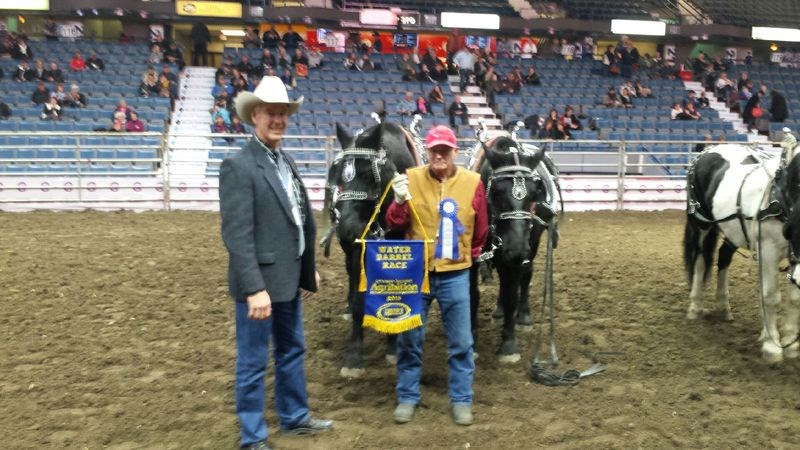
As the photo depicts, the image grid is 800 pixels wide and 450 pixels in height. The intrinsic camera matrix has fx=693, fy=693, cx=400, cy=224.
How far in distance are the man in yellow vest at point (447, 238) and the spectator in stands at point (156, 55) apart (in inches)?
677

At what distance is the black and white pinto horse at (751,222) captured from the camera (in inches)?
198

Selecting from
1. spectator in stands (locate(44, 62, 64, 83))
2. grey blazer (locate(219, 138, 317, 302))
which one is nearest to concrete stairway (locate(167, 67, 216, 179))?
spectator in stands (locate(44, 62, 64, 83))

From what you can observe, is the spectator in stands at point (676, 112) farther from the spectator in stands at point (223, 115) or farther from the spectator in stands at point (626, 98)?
the spectator in stands at point (223, 115)

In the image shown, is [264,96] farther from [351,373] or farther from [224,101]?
[224,101]

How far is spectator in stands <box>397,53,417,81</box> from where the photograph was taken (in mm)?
20266

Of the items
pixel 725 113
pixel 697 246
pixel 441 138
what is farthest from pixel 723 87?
pixel 441 138

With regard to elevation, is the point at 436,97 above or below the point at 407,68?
below

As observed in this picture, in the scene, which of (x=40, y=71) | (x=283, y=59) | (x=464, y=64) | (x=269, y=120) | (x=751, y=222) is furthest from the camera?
(x=464, y=64)

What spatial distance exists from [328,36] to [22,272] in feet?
58.7

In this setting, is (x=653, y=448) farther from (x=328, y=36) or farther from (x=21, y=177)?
(x=328, y=36)

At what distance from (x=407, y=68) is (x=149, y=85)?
7.21 metres

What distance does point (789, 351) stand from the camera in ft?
17.5

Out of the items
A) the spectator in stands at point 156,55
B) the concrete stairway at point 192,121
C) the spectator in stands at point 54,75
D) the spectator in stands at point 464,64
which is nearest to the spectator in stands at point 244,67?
the concrete stairway at point 192,121

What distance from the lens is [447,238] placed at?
13.4 feet
